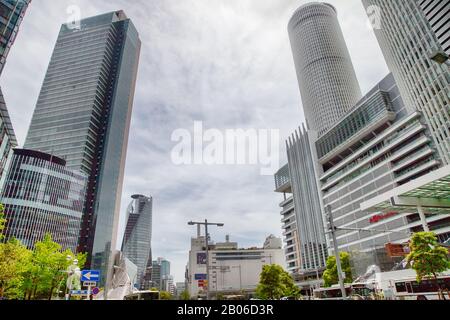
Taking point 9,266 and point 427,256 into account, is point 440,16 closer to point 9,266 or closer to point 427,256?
point 427,256

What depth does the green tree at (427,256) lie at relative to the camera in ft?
80.7

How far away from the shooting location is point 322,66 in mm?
165500

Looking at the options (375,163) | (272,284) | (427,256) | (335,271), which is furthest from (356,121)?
(427,256)

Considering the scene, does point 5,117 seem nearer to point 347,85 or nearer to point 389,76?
point 389,76

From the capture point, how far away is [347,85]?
517ft

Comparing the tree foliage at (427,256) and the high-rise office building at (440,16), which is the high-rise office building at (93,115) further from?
the high-rise office building at (440,16)

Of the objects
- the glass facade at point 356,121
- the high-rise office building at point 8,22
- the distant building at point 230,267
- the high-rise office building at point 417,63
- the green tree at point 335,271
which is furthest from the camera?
the distant building at point 230,267

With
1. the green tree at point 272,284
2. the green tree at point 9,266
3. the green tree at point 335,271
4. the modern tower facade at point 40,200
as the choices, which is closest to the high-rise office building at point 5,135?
the green tree at point 9,266

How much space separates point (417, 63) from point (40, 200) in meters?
114

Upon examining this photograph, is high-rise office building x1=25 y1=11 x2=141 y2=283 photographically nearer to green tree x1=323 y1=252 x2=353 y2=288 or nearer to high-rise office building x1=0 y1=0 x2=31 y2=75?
high-rise office building x1=0 y1=0 x2=31 y2=75

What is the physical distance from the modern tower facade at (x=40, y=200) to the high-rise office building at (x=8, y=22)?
2355 inches

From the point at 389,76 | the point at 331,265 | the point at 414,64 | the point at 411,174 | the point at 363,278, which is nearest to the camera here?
the point at 363,278
